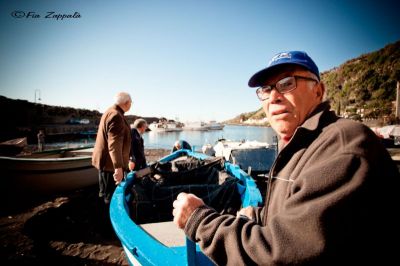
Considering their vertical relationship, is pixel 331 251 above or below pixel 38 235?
above

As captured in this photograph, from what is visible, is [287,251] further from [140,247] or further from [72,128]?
[72,128]

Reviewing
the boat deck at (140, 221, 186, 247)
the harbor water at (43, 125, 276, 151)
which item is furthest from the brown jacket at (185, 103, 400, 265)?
the harbor water at (43, 125, 276, 151)

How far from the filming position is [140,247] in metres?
1.81

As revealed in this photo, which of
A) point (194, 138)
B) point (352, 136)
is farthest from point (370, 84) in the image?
point (352, 136)

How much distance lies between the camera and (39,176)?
24.0ft

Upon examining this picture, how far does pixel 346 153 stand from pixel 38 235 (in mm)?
6829

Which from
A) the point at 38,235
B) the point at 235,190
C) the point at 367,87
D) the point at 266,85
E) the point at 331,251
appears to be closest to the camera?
the point at 331,251

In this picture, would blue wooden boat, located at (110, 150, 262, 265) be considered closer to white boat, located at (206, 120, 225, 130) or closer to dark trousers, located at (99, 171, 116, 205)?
dark trousers, located at (99, 171, 116, 205)

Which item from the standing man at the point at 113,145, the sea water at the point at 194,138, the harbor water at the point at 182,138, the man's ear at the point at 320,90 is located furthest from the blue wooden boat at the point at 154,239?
the sea water at the point at 194,138

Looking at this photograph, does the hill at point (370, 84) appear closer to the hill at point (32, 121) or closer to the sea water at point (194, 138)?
the sea water at point (194, 138)

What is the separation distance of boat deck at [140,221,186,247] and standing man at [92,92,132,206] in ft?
5.52

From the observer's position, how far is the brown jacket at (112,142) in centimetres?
394

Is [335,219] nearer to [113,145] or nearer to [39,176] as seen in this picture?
[113,145]

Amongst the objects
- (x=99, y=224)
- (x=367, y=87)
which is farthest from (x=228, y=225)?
(x=367, y=87)
